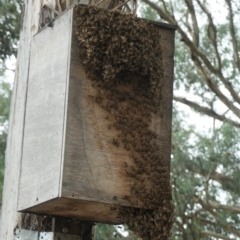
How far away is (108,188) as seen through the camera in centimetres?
355

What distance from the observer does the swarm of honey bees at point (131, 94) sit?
142 inches

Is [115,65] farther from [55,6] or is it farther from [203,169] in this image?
[203,169]

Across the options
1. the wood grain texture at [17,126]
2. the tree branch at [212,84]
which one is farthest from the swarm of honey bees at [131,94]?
the tree branch at [212,84]

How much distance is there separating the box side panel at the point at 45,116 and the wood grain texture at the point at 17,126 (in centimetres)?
7

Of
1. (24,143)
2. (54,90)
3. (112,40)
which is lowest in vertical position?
(24,143)

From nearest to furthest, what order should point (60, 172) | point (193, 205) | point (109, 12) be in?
point (60, 172), point (109, 12), point (193, 205)

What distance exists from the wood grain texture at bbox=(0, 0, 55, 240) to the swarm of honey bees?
49 centimetres

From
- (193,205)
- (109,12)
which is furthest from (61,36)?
(193,205)

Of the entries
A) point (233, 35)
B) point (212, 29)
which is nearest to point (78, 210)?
point (233, 35)

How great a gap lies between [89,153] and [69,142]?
0.36 feet

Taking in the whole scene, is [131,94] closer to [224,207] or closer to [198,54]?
[224,207]

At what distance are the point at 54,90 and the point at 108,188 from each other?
57 cm

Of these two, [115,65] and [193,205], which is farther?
[193,205]

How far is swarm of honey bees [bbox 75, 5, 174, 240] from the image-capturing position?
11.9 ft
